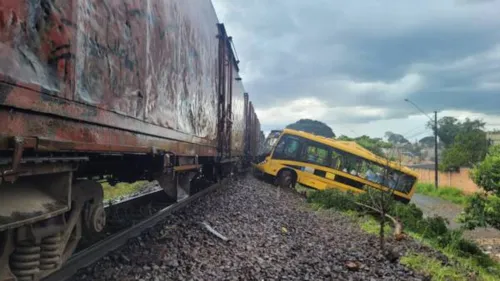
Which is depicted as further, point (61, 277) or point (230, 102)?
point (230, 102)

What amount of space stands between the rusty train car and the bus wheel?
477 inches

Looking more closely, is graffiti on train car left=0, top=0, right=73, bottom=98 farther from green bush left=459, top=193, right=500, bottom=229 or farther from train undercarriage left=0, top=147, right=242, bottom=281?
green bush left=459, top=193, right=500, bottom=229

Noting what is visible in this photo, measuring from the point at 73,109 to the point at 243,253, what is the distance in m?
3.29

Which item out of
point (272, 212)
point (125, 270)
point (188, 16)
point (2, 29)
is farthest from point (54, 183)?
point (272, 212)

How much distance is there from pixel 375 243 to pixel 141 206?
394 centimetres

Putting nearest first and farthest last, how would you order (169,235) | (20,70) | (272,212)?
(20,70) < (169,235) < (272,212)

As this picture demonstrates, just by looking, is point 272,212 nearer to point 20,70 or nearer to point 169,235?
point 169,235

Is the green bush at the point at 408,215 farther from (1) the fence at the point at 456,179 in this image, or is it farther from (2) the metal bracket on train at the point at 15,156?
(1) the fence at the point at 456,179

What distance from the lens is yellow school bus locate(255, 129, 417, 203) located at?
16.6 m

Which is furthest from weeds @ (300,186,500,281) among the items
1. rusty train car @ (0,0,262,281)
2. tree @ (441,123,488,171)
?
tree @ (441,123,488,171)

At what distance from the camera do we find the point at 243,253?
5215 millimetres

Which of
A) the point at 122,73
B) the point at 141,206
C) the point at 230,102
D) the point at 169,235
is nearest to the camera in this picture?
the point at 122,73

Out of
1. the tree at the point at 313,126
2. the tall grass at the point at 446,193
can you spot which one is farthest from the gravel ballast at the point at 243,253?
the tree at the point at 313,126

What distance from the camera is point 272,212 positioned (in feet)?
29.2
